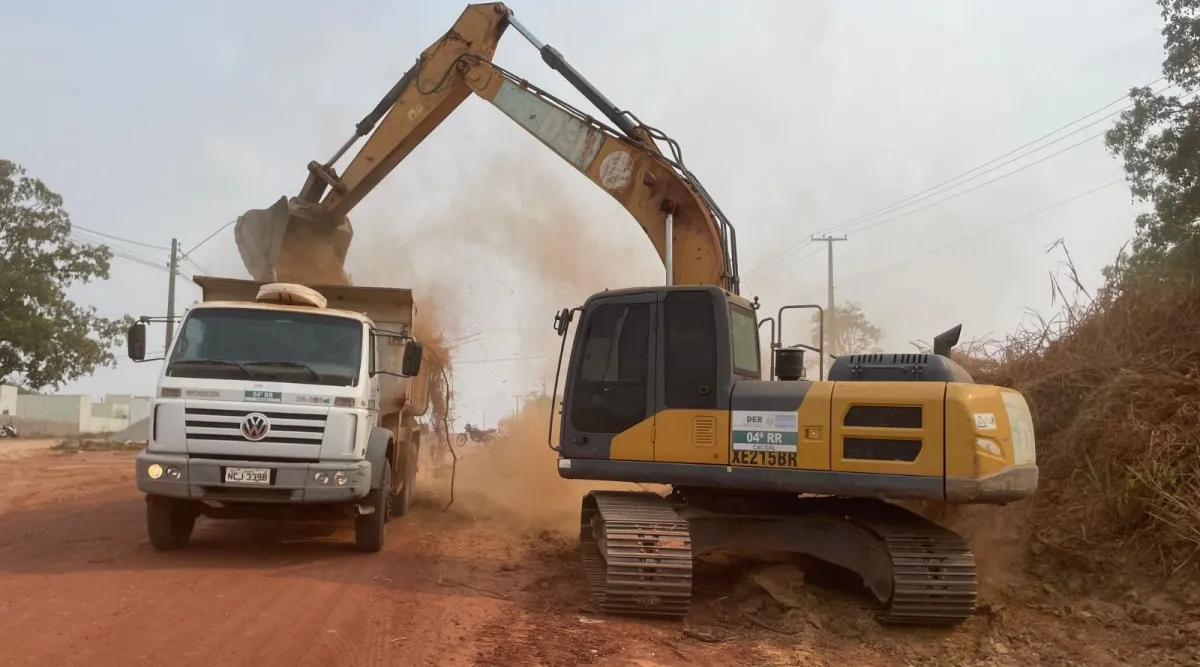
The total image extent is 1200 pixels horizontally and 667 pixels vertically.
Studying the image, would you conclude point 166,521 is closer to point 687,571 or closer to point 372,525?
point 372,525

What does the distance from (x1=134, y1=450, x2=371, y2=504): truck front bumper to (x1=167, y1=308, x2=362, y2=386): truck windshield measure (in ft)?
2.74

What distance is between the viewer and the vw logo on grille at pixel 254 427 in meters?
8.28

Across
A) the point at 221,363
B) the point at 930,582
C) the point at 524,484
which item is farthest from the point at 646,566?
the point at 524,484

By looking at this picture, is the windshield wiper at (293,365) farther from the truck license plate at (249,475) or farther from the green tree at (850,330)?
the green tree at (850,330)

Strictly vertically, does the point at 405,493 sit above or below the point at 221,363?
below

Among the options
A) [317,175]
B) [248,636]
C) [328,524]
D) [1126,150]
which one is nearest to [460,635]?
[248,636]

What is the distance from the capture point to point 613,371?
766 cm

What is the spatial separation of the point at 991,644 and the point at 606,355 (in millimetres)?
3641

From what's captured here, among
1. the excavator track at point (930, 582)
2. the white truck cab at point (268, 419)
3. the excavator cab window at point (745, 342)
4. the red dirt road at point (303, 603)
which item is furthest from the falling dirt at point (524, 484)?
the excavator track at point (930, 582)

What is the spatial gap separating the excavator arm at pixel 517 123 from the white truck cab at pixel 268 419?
102 inches

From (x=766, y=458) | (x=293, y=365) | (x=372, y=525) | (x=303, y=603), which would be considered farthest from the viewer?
(x=372, y=525)

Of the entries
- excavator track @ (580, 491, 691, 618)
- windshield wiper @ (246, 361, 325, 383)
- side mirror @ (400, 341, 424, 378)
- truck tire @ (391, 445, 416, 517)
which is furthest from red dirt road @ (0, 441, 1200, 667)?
truck tire @ (391, 445, 416, 517)

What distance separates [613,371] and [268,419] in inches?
130

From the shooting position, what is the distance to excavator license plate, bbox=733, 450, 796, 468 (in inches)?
272
